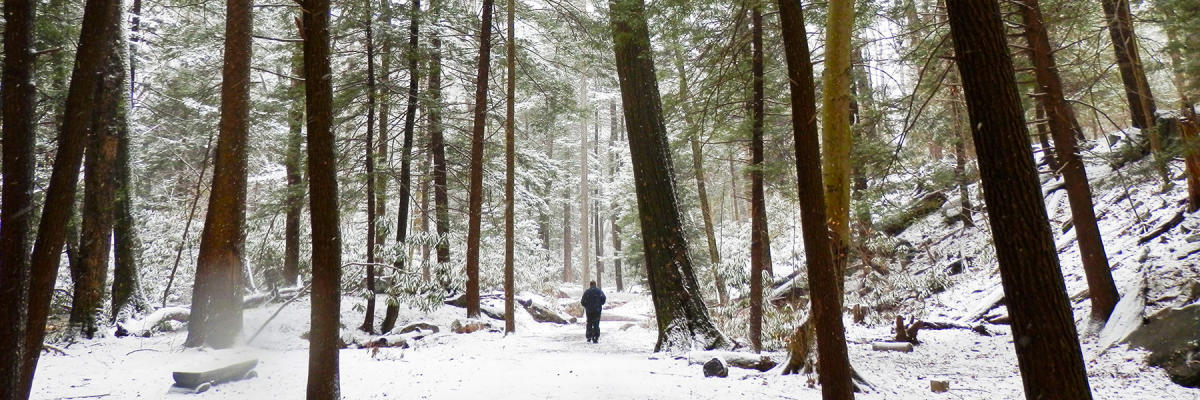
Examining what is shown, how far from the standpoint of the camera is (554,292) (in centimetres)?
2461

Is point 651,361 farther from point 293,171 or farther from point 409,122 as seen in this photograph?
point 293,171

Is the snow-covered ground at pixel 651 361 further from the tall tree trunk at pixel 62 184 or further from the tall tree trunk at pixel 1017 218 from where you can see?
the tall tree trunk at pixel 1017 218

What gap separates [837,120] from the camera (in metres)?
5.96

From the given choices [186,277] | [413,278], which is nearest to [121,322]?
[413,278]

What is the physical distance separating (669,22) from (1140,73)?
719 centimetres

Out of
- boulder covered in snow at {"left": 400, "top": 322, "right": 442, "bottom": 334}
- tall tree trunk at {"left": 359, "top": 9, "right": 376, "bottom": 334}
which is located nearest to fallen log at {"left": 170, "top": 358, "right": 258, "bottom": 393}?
tall tree trunk at {"left": 359, "top": 9, "right": 376, "bottom": 334}

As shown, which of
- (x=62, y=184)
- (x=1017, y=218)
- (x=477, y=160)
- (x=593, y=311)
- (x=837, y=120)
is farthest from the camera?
(x=477, y=160)

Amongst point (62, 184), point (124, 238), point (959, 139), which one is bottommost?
point (62, 184)

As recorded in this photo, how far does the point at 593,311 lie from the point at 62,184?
8.77 meters

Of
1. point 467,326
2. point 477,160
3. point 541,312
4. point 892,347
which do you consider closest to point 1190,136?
point 892,347

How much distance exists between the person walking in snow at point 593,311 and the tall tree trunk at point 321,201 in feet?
24.6

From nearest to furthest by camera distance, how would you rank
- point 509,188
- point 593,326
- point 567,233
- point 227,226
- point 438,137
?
point 227,226
point 593,326
point 509,188
point 438,137
point 567,233

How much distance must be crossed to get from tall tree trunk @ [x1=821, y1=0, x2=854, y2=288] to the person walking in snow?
21.9ft

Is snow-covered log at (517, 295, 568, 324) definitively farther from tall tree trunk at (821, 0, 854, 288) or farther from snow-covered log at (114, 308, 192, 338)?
tall tree trunk at (821, 0, 854, 288)
